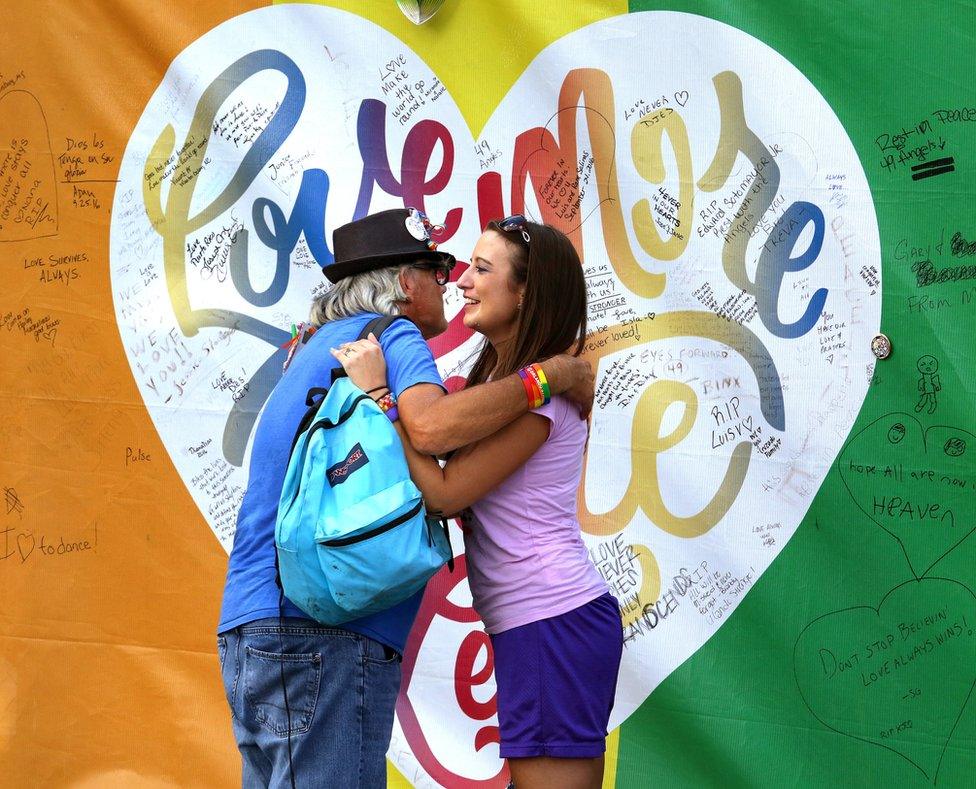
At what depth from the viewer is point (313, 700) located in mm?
1901

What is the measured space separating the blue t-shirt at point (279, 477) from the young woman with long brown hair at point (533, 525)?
50 millimetres

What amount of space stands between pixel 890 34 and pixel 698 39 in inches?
16.8

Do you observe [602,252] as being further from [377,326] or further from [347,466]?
[347,466]

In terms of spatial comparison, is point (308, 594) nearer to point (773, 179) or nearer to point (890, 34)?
point (773, 179)

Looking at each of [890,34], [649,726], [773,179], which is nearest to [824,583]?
[649,726]

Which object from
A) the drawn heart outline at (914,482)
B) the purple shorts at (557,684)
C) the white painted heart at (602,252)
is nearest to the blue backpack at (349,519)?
the purple shorts at (557,684)

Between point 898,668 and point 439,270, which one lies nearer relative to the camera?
point 439,270

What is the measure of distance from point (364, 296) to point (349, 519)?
481 mm

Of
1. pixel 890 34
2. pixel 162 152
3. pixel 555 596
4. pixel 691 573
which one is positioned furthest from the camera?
pixel 162 152

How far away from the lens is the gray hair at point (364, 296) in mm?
2096

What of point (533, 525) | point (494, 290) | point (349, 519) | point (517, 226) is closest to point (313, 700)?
point (349, 519)

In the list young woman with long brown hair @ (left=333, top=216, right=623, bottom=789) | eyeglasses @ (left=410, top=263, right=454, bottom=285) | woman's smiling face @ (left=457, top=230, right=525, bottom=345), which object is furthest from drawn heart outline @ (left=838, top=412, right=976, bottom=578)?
eyeglasses @ (left=410, top=263, right=454, bottom=285)

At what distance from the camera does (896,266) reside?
2506 millimetres

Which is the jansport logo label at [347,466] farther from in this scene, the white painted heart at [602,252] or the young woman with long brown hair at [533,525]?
the white painted heart at [602,252]
